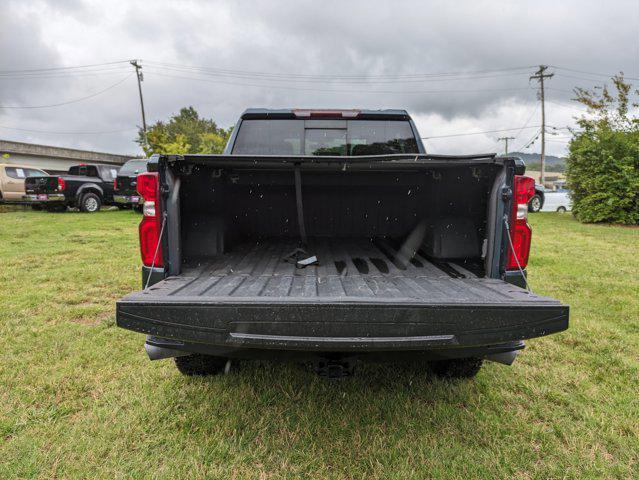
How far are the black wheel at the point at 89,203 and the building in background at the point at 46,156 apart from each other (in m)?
14.4

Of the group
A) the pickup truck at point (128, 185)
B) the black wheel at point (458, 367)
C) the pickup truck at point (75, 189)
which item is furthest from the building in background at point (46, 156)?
the black wheel at point (458, 367)

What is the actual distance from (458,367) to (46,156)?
1340 inches

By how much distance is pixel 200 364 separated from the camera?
2699 millimetres

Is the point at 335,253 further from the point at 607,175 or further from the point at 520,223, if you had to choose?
the point at 607,175

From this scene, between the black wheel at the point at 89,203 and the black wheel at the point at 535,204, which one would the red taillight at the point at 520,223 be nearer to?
the black wheel at the point at 89,203

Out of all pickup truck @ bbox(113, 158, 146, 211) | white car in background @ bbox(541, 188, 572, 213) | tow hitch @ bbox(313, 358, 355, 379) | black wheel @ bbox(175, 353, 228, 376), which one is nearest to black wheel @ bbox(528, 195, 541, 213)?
white car in background @ bbox(541, 188, 572, 213)

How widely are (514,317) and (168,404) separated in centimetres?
209

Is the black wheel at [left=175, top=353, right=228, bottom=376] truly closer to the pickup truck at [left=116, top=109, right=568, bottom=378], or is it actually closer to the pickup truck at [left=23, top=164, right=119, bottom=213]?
the pickup truck at [left=116, top=109, right=568, bottom=378]

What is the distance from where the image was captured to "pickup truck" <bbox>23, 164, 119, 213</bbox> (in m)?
13.7

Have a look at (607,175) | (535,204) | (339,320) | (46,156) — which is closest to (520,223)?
(339,320)

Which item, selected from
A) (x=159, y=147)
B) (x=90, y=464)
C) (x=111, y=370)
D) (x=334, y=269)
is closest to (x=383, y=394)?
(x=334, y=269)

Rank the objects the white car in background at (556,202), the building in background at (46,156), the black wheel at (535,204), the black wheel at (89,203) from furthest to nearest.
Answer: the building in background at (46,156) → the white car in background at (556,202) → the black wheel at (535,204) → the black wheel at (89,203)

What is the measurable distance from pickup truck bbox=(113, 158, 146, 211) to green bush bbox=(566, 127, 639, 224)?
47.8 ft

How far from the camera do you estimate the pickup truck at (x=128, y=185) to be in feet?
44.6
